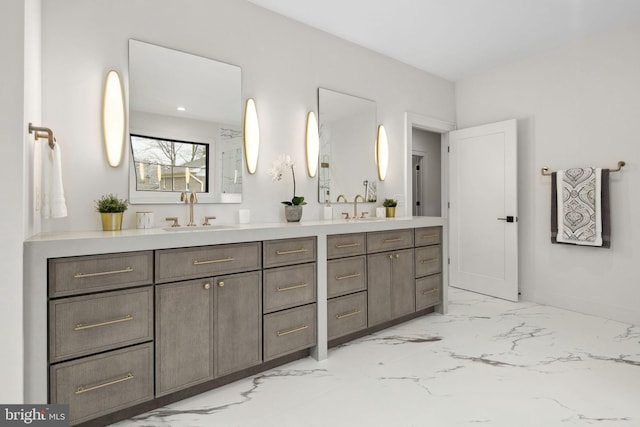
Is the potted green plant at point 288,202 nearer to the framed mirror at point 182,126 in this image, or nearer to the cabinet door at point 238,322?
the framed mirror at point 182,126

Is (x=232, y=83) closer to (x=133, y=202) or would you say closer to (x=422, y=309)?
(x=133, y=202)

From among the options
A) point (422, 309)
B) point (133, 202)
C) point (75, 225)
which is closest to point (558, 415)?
point (422, 309)

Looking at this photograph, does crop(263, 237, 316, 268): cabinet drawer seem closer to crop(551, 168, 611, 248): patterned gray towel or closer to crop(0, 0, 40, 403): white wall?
crop(0, 0, 40, 403): white wall

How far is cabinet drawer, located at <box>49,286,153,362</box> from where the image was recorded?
1.59 meters

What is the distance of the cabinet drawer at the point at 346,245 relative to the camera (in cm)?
265

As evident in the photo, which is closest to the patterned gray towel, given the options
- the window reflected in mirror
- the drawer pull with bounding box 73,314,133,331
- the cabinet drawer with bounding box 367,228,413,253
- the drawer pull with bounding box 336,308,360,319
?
the cabinet drawer with bounding box 367,228,413,253

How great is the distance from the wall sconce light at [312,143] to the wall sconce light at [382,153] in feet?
2.83

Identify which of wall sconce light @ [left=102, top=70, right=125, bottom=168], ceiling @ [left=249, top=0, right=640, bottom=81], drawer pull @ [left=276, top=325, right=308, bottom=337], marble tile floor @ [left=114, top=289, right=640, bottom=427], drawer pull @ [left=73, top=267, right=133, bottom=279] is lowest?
marble tile floor @ [left=114, top=289, right=640, bottom=427]

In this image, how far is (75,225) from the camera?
2137mm

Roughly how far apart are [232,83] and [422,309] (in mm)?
2608

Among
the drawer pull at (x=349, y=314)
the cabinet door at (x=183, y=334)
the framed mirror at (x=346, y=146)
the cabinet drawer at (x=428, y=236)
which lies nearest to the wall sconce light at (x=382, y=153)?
the framed mirror at (x=346, y=146)

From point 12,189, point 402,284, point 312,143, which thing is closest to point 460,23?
point 312,143

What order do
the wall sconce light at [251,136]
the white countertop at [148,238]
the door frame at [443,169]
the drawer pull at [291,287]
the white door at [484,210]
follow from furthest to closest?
the white door at [484,210] → the door frame at [443,169] → the wall sconce light at [251,136] → the drawer pull at [291,287] → the white countertop at [148,238]

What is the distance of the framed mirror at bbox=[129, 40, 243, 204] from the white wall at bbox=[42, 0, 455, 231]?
8 cm
